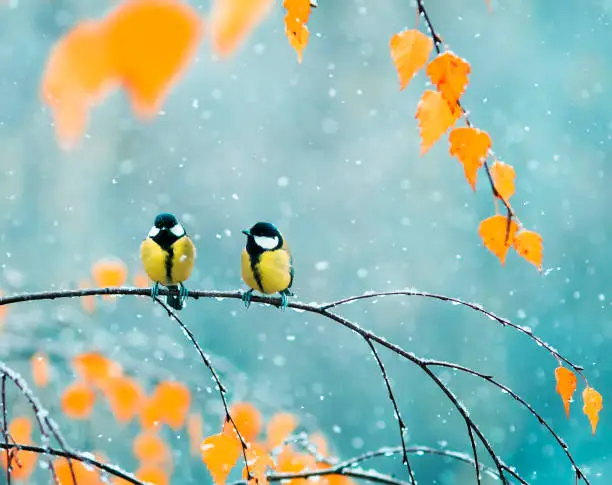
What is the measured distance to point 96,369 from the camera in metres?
2.21

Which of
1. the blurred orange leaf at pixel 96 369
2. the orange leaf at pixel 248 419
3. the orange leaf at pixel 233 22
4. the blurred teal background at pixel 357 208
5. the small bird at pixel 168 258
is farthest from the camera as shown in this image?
the blurred teal background at pixel 357 208

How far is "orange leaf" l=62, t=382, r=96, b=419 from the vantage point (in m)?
2.38

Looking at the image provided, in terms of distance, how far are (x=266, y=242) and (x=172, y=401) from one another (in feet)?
3.80

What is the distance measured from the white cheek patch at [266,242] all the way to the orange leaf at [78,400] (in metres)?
1.07

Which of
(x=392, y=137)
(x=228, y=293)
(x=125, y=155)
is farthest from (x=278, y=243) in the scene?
(x=392, y=137)

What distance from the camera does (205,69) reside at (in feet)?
28.9

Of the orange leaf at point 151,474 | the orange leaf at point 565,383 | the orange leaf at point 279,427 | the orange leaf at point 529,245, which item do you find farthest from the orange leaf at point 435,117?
the orange leaf at point 151,474

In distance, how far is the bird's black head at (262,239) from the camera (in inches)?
58.4

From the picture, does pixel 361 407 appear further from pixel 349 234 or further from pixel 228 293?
pixel 228 293

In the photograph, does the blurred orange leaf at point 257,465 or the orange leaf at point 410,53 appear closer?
the orange leaf at point 410,53

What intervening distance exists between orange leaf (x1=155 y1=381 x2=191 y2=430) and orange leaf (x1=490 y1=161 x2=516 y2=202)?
1972 millimetres

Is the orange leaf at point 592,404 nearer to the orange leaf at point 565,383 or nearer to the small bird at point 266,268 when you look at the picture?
the orange leaf at point 565,383

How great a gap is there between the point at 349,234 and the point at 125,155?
8.27 feet

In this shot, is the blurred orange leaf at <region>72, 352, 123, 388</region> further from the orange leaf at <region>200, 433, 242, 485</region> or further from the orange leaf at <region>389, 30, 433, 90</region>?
the orange leaf at <region>389, 30, 433, 90</region>
